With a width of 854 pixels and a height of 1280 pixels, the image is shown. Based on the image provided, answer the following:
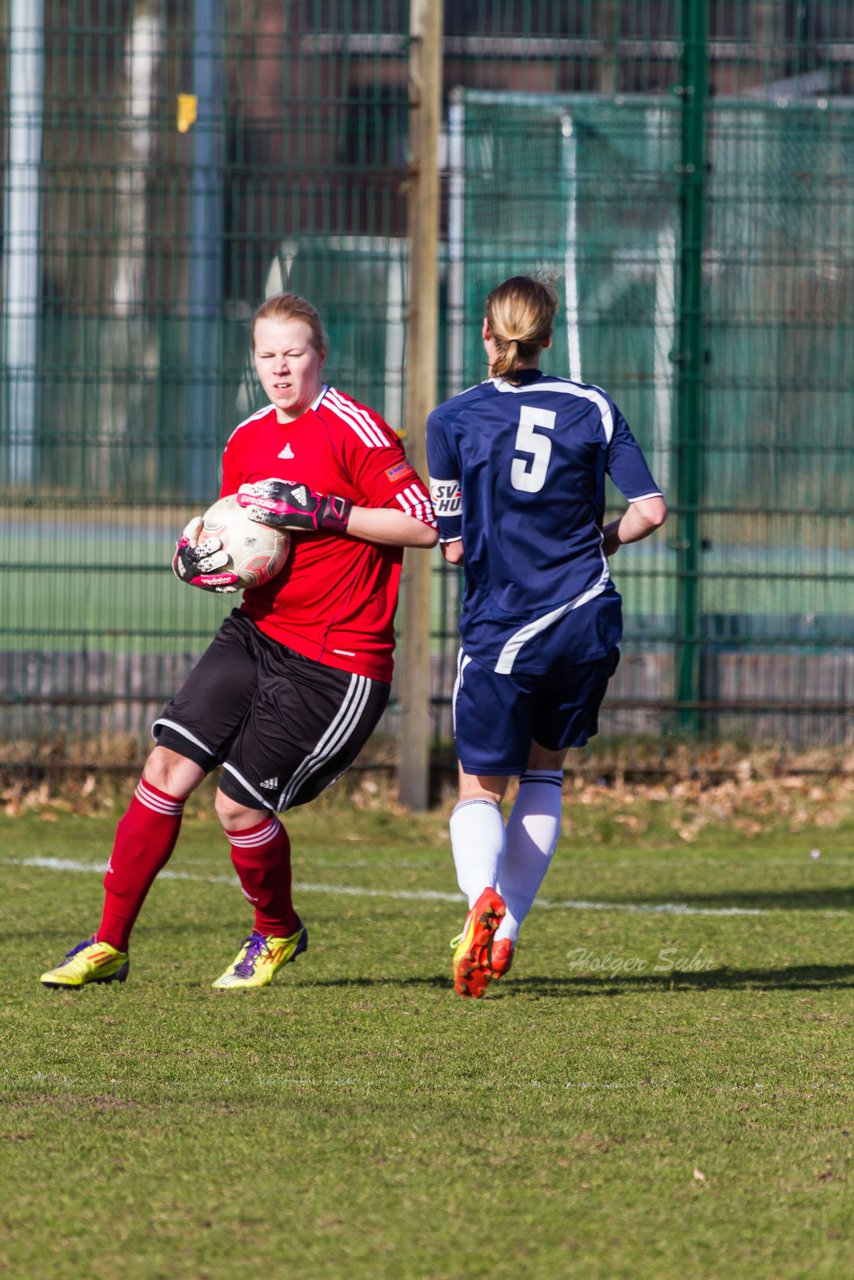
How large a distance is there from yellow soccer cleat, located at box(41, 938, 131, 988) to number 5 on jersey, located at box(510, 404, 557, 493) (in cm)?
175

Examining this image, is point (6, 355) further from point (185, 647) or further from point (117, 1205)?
point (117, 1205)

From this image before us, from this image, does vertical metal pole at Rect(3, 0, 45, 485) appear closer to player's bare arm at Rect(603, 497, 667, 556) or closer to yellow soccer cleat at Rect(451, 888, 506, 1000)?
player's bare arm at Rect(603, 497, 667, 556)

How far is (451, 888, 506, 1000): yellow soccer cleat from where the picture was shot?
438 centimetres

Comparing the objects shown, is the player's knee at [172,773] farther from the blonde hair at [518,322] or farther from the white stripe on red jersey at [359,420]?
the blonde hair at [518,322]

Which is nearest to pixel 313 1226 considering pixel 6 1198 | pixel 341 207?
pixel 6 1198

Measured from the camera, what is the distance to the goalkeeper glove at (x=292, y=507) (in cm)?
457

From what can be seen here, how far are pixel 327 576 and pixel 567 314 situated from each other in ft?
14.6

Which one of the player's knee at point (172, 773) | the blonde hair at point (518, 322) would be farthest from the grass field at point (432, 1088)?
the blonde hair at point (518, 322)

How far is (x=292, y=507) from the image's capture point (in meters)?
4.57

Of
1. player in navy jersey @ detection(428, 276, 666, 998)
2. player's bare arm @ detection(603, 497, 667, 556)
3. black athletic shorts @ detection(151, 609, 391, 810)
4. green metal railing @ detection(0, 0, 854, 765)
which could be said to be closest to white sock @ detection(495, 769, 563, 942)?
player in navy jersey @ detection(428, 276, 666, 998)

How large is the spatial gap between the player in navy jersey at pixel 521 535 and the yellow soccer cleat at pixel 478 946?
13mm

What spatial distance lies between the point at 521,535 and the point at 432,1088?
148 centimetres

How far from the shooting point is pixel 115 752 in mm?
8586

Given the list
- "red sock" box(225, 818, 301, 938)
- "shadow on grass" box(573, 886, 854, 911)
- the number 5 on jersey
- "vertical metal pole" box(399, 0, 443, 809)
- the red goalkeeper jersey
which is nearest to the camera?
the number 5 on jersey
